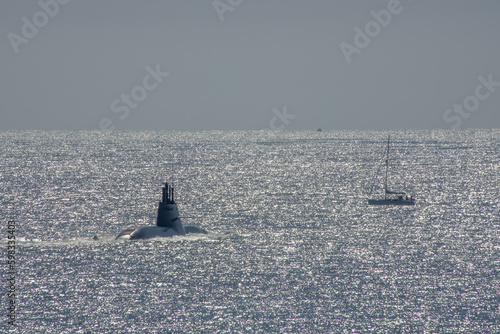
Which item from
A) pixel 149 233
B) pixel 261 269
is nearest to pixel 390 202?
pixel 149 233

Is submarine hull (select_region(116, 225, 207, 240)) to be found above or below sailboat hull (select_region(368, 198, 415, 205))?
below


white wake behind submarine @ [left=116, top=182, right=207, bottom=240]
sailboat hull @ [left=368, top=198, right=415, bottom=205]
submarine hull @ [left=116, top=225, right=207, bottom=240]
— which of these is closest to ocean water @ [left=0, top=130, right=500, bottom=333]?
submarine hull @ [left=116, top=225, right=207, bottom=240]

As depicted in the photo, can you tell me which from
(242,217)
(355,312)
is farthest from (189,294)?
(242,217)

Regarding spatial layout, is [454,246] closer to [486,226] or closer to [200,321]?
[486,226]

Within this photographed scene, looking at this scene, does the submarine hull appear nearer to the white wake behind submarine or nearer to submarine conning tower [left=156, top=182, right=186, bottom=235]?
the white wake behind submarine

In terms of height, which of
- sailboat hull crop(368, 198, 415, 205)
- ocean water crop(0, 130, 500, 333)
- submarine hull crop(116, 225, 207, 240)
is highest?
sailboat hull crop(368, 198, 415, 205)

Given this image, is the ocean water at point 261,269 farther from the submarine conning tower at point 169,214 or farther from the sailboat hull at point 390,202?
the sailboat hull at point 390,202

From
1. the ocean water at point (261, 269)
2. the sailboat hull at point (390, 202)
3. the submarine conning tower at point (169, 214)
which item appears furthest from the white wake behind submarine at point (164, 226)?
the sailboat hull at point (390, 202)

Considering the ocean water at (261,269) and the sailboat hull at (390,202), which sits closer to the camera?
the ocean water at (261,269)

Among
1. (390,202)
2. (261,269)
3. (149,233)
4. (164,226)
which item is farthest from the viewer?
(390,202)

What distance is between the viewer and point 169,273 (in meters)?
81.0

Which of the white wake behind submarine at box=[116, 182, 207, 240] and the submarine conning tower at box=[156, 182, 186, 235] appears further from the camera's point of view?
the white wake behind submarine at box=[116, 182, 207, 240]

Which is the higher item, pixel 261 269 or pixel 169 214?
pixel 169 214

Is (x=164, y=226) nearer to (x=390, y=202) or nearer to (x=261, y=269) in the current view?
(x=261, y=269)
